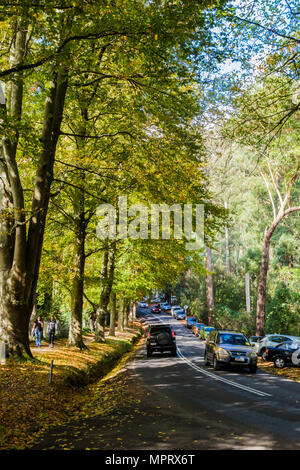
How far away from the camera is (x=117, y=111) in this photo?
15.4 m

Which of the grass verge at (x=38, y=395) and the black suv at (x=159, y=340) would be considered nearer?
the grass verge at (x=38, y=395)

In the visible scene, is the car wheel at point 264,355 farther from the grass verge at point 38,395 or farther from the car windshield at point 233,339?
the grass verge at point 38,395

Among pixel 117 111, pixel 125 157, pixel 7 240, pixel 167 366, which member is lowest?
pixel 167 366

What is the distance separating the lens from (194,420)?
805 centimetres

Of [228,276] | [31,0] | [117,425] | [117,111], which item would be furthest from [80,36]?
[228,276]

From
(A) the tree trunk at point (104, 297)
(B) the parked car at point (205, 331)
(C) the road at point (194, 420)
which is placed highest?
(A) the tree trunk at point (104, 297)

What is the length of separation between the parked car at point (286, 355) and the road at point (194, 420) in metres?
6.62

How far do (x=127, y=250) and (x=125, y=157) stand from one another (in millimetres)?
8001

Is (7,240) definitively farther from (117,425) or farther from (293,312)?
(293,312)

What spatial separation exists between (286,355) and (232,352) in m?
4.56

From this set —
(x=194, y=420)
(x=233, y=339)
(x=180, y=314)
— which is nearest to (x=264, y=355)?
(x=233, y=339)

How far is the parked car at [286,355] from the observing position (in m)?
19.9

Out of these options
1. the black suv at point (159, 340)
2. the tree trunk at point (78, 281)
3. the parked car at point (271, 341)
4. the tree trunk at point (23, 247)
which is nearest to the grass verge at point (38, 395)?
the tree trunk at point (23, 247)

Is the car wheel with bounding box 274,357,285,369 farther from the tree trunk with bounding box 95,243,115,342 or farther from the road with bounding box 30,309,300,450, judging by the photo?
the tree trunk with bounding box 95,243,115,342
